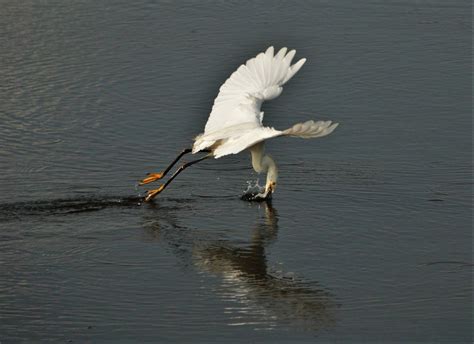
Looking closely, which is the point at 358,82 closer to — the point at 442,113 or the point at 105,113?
the point at 442,113

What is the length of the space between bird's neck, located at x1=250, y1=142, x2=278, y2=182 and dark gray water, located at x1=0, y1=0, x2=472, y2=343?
31 centimetres

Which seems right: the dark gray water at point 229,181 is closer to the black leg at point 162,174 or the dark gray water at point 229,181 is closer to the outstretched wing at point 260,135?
the black leg at point 162,174

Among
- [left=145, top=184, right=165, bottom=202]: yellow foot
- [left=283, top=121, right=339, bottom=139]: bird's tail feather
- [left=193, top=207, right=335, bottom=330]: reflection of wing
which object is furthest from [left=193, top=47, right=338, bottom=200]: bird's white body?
[left=193, top=207, right=335, bottom=330]: reflection of wing

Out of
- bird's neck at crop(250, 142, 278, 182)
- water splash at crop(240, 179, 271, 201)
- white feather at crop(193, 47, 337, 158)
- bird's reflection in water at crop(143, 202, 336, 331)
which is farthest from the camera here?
water splash at crop(240, 179, 271, 201)

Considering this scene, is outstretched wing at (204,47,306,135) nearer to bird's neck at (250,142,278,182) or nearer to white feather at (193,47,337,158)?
white feather at (193,47,337,158)

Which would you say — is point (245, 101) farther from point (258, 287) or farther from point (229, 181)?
point (258, 287)

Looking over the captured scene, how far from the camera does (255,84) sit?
12.0 meters

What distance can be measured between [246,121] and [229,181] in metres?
0.77

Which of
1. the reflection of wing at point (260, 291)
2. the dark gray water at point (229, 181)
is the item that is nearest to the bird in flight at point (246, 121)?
the dark gray water at point (229, 181)

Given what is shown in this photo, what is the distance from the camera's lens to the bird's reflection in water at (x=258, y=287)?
8734 mm

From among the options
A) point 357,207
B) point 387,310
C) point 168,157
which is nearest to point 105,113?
point 168,157

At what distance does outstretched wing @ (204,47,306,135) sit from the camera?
11.8 meters

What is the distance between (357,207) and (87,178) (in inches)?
104

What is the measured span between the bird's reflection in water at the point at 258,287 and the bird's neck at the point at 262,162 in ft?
1.95
